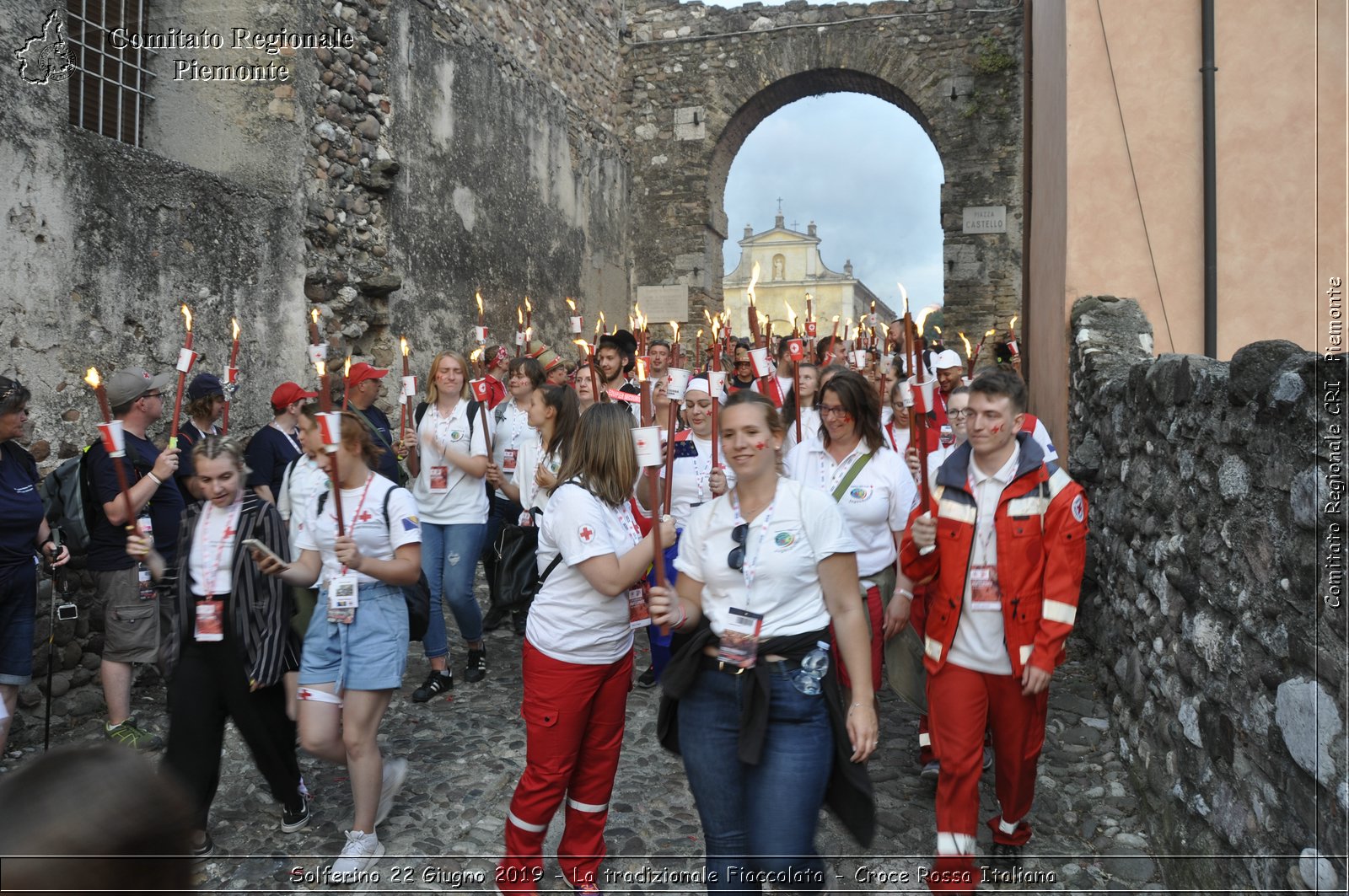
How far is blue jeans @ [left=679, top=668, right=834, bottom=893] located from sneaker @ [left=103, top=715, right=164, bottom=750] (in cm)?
332

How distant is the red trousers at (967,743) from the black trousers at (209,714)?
8.53 ft

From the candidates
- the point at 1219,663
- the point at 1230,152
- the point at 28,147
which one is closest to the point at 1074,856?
the point at 1219,663

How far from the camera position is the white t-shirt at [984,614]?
3.36m

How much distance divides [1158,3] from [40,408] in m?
7.41

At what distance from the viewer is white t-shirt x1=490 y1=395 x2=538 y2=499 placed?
20.4ft

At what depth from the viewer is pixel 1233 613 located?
311 centimetres

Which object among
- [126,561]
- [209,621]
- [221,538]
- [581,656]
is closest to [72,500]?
[126,561]

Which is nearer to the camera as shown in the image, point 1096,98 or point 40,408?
point 40,408

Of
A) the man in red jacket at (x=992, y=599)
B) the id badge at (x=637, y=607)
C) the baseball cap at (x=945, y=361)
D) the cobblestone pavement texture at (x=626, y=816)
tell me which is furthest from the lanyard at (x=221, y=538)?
the baseball cap at (x=945, y=361)

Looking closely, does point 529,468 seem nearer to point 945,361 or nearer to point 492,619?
point 492,619

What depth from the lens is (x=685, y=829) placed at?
4.04 m

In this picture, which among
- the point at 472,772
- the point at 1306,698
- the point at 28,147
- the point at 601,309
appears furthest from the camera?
the point at 601,309

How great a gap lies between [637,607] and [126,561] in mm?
2928

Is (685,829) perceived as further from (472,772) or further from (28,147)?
(28,147)
